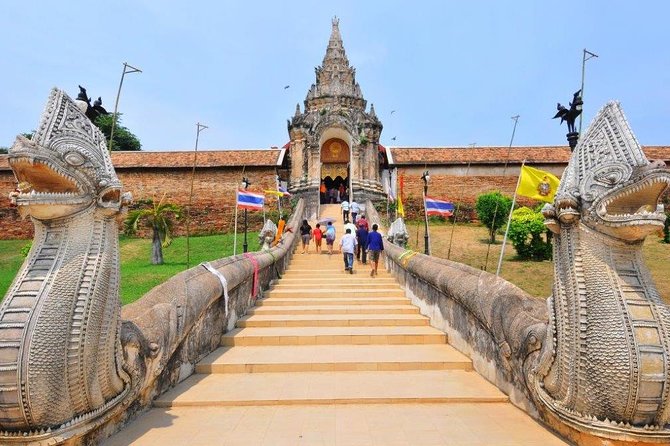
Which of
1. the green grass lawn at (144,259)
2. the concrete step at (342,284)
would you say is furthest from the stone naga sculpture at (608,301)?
the green grass lawn at (144,259)

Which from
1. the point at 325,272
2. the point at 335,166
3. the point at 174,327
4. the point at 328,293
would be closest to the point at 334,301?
the point at 328,293

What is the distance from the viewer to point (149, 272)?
1391 centimetres

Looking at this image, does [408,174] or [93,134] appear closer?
[93,134]

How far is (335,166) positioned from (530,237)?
1276 centimetres

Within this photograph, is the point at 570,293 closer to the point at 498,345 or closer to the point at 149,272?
the point at 498,345

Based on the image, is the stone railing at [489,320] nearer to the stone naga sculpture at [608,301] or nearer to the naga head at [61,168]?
the stone naga sculpture at [608,301]

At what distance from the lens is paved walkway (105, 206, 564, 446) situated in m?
3.35

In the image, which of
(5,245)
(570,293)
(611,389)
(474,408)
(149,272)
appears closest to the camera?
(611,389)

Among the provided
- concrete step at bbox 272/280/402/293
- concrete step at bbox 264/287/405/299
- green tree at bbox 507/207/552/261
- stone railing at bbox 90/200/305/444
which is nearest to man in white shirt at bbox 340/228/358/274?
concrete step at bbox 272/280/402/293

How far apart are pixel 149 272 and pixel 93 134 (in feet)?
38.0

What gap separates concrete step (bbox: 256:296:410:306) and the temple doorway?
681 inches

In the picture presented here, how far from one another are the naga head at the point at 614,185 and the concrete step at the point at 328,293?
5.54 metres

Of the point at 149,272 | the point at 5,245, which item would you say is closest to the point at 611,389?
the point at 149,272

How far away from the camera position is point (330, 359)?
201 inches
